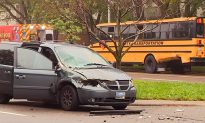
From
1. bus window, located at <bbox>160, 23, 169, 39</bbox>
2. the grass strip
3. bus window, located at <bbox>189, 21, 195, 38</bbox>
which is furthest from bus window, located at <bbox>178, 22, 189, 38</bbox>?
the grass strip

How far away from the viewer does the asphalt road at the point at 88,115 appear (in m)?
12.0

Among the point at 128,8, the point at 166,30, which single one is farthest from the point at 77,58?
the point at 166,30

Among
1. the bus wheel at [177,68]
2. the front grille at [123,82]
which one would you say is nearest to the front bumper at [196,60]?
the bus wheel at [177,68]

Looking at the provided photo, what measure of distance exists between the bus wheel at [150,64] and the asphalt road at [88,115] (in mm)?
18294

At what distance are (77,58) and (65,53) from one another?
338 mm

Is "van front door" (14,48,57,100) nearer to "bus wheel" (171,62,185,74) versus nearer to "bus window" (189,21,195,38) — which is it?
"bus window" (189,21,195,38)

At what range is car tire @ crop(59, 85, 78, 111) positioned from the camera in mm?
13310

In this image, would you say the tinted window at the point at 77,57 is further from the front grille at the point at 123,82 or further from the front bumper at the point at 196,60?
the front bumper at the point at 196,60

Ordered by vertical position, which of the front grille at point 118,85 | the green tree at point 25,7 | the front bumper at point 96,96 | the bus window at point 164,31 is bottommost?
the front bumper at point 96,96

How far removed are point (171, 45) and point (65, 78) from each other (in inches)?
760

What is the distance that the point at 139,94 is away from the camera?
16.7 metres

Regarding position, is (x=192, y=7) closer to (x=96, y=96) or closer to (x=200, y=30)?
(x=200, y=30)

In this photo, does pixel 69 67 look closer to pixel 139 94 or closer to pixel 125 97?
pixel 125 97

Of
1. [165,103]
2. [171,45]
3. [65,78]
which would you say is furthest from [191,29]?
[65,78]
